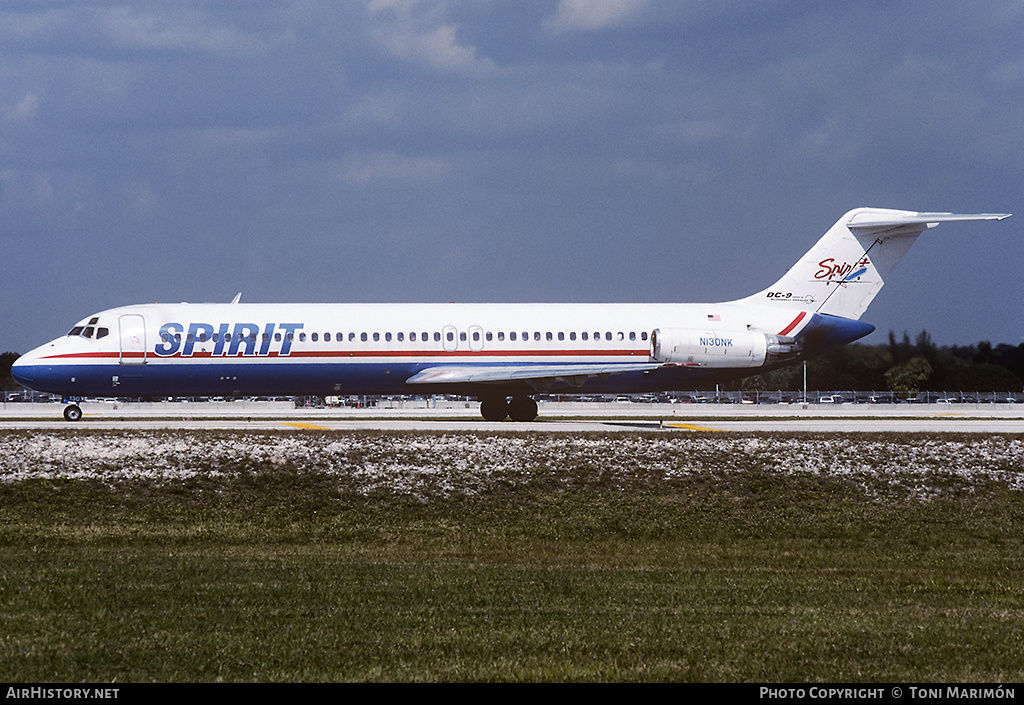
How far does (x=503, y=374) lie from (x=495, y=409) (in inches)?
103

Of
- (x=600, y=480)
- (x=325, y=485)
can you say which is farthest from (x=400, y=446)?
(x=600, y=480)

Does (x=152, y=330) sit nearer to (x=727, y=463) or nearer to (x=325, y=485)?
(x=325, y=485)

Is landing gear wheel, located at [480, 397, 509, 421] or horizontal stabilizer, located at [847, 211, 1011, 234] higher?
horizontal stabilizer, located at [847, 211, 1011, 234]

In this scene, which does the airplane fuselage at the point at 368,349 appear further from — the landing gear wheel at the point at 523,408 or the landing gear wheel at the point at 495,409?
the landing gear wheel at the point at 495,409

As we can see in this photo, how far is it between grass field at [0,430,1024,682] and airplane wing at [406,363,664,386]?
9.63m

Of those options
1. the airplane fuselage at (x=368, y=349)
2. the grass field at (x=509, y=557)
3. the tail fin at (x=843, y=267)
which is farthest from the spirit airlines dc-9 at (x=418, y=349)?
the grass field at (x=509, y=557)

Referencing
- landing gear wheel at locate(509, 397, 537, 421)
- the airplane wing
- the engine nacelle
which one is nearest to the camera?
the airplane wing

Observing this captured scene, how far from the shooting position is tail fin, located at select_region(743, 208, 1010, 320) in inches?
1724

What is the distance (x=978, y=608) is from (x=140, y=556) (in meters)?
12.9

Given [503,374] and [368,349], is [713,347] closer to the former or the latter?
[503,374]

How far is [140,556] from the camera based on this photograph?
1777cm

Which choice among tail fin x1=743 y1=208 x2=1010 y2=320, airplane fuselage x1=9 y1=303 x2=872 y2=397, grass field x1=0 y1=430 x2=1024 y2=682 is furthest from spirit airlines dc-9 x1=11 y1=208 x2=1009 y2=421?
grass field x1=0 y1=430 x2=1024 y2=682

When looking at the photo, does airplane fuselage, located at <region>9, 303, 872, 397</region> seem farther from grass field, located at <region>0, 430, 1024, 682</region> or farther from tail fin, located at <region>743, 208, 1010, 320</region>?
grass field, located at <region>0, 430, 1024, 682</region>

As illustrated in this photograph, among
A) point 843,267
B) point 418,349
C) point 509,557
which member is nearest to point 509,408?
point 418,349
